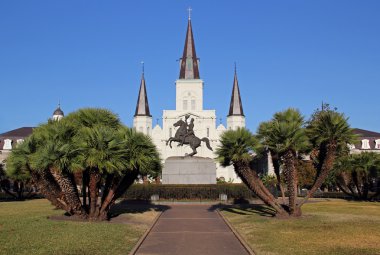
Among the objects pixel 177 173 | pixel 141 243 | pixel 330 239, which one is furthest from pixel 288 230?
pixel 177 173

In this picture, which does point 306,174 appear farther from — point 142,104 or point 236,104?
point 142,104

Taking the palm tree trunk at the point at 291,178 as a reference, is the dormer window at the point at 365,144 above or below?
above

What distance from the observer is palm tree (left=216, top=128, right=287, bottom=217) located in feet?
75.2

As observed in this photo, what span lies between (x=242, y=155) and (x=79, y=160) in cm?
836

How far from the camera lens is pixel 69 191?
21.3 meters

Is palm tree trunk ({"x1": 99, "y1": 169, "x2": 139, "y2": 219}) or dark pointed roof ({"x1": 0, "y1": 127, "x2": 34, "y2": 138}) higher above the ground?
dark pointed roof ({"x1": 0, "y1": 127, "x2": 34, "y2": 138})

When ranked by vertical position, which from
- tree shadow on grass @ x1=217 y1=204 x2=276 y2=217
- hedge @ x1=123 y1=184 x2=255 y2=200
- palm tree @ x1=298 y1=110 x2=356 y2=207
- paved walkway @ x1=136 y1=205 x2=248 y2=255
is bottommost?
paved walkway @ x1=136 y1=205 x2=248 y2=255

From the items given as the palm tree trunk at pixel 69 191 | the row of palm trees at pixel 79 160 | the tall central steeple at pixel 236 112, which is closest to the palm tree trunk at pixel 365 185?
the row of palm trees at pixel 79 160

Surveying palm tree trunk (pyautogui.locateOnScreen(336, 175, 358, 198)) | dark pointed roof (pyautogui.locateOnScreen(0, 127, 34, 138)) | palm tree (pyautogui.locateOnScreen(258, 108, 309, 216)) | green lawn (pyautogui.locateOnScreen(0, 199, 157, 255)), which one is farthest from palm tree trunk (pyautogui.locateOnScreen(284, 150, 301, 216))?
dark pointed roof (pyautogui.locateOnScreen(0, 127, 34, 138))

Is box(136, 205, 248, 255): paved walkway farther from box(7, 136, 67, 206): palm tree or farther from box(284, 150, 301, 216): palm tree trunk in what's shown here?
box(7, 136, 67, 206): palm tree

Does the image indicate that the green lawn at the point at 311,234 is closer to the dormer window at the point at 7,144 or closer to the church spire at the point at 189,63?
the dormer window at the point at 7,144

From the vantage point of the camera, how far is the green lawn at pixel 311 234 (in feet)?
47.5

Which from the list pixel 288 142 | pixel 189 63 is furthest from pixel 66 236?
pixel 189 63

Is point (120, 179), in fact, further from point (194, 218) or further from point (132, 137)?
point (194, 218)
